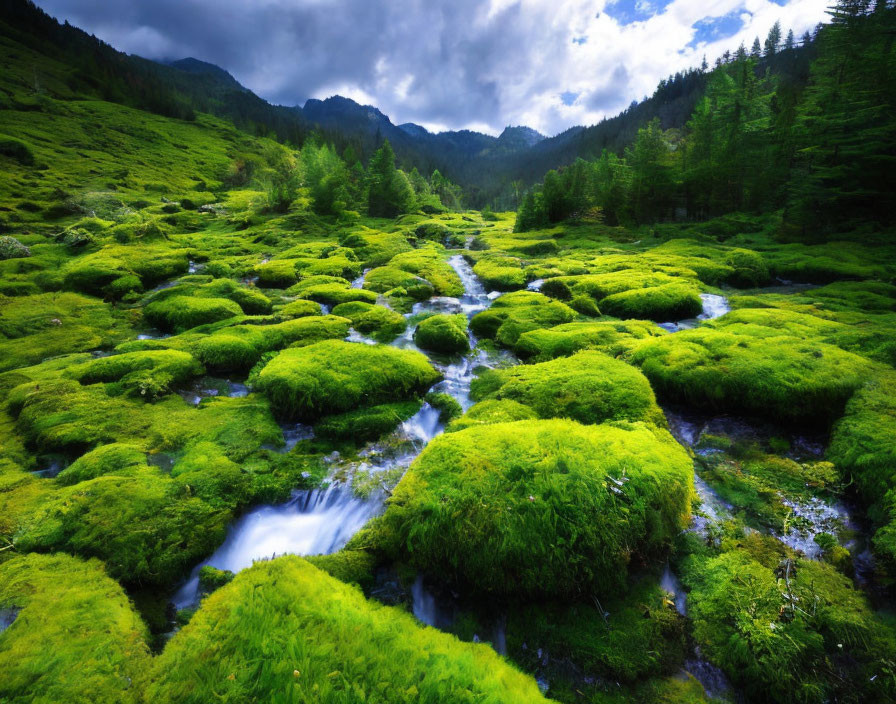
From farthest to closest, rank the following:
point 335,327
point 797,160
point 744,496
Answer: point 797,160, point 335,327, point 744,496

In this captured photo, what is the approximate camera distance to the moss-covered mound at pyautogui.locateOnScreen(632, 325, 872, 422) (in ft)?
22.5

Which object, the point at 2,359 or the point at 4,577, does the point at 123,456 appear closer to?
the point at 4,577

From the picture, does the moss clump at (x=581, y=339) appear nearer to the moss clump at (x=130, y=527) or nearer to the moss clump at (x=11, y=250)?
the moss clump at (x=130, y=527)

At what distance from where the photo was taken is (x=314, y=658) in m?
2.74

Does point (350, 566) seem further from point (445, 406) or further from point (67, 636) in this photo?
point (445, 406)

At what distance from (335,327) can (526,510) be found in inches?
388

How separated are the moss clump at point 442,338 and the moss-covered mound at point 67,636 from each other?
8607 mm

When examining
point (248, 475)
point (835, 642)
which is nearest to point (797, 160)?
point (835, 642)

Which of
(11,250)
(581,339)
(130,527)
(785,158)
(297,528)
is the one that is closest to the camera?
(130,527)

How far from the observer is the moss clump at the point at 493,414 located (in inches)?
279

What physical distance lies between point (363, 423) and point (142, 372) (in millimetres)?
5640

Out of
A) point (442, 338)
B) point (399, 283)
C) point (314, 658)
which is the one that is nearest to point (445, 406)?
point (442, 338)

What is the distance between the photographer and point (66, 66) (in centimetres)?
9444

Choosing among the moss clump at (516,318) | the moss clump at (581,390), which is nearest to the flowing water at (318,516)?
the moss clump at (581,390)
